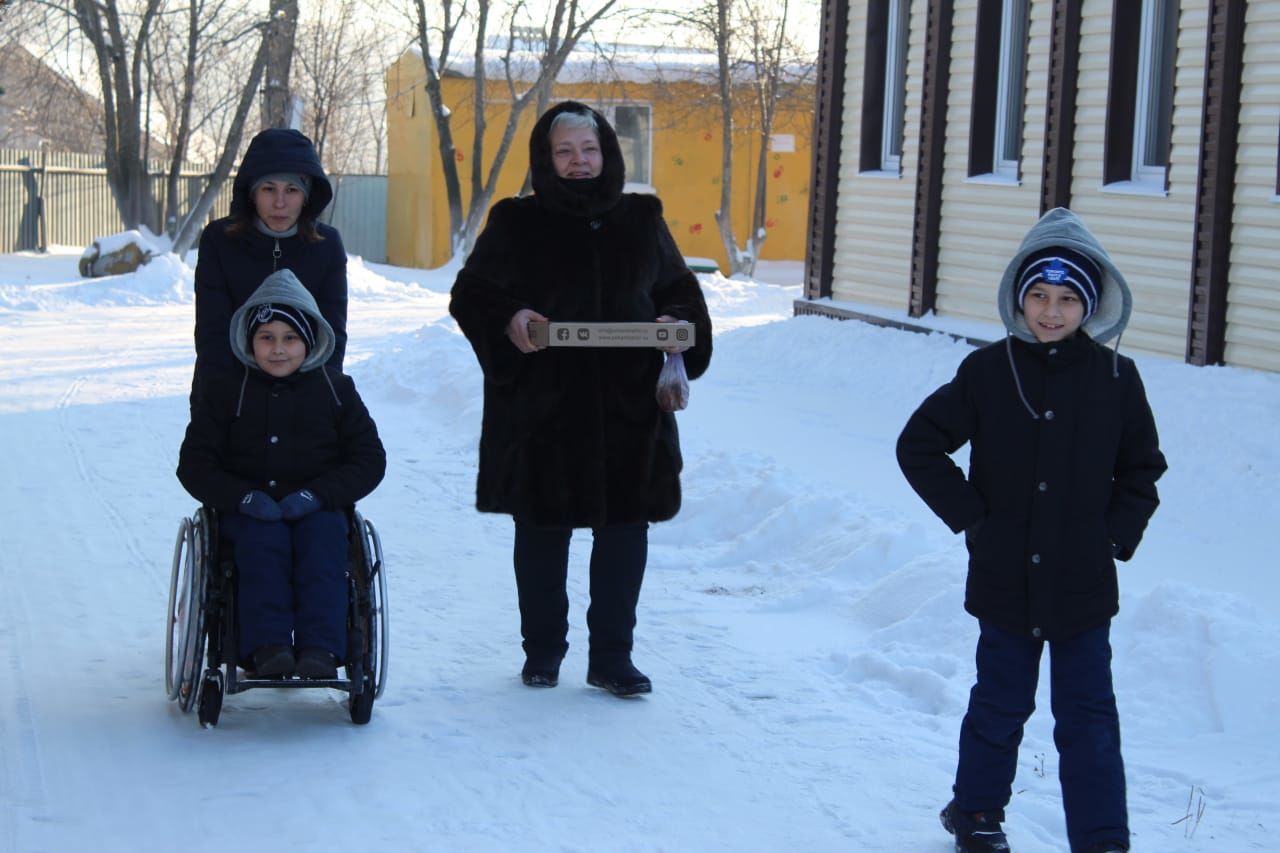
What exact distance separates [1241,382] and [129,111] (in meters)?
21.0

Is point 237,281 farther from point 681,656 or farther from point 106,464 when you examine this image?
point 106,464

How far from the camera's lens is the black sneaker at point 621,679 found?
552cm

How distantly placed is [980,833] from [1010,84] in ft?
36.3

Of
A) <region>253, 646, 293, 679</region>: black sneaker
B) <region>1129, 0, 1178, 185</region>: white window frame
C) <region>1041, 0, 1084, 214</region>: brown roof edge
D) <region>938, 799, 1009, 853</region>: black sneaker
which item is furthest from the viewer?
<region>1041, 0, 1084, 214</region>: brown roof edge

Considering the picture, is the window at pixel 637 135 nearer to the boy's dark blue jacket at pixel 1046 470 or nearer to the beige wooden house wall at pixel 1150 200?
the beige wooden house wall at pixel 1150 200

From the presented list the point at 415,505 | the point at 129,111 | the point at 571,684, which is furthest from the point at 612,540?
the point at 129,111

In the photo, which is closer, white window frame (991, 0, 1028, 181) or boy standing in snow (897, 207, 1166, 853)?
boy standing in snow (897, 207, 1166, 853)

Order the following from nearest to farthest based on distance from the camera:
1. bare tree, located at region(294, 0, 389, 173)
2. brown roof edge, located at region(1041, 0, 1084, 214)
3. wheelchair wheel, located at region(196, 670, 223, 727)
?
wheelchair wheel, located at region(196, 670, 223, 727)
brown roof edge, located at region(1041, 0, 1084, 214)
bare tree, located at region(294, 0, 389, 173)

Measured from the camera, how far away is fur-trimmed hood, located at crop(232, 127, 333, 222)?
5738 millimetres

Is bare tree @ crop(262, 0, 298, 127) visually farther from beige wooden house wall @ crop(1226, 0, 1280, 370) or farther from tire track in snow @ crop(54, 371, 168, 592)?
beige wooden house wall @ crop(1226, 0, 1280, 370)

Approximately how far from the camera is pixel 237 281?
5.83 metres

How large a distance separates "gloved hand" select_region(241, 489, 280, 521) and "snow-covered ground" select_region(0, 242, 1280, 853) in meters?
0.65

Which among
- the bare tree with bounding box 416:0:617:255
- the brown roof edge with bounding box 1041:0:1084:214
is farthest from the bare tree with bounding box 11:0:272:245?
the brown roof edge with bounding box 1041:0:1084:214

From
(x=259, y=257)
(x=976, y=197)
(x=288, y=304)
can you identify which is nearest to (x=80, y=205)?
(x=976, y=197)
